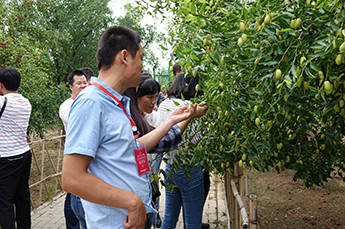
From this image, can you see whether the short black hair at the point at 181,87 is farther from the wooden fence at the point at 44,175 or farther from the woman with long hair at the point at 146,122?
the wooden fence at the point at 44,175

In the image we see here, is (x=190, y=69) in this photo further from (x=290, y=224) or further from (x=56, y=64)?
(x=56, y=64)

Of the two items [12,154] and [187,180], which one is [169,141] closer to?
[187,180]

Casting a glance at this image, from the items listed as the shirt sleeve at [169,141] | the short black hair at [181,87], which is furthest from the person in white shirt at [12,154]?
the shirt sleeve at [169,141]

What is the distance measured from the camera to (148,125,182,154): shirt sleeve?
2.32 m

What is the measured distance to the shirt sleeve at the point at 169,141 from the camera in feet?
7.60

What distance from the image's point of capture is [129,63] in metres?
1.58

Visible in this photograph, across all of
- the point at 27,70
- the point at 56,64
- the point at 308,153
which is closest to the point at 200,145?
the point at 308,153

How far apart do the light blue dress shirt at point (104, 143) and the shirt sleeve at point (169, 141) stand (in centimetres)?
74

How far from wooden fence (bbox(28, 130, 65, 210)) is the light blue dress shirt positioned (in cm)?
418

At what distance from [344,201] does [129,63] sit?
16.3ft

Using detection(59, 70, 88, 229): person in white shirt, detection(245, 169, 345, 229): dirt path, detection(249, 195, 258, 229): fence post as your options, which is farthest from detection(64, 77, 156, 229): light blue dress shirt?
detection(245, 169, 345, 229): dirt path

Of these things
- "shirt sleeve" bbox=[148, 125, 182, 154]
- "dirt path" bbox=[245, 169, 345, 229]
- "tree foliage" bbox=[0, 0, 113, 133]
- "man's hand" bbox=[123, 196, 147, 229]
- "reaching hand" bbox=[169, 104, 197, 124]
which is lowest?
"dirt path" bbox=[245, 169, 345, 229]

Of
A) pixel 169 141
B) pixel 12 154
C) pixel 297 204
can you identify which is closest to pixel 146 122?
pixel 169 141

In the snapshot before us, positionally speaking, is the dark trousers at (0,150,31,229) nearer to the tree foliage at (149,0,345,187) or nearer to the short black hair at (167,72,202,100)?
the short black hair at (167,72,202,100)
